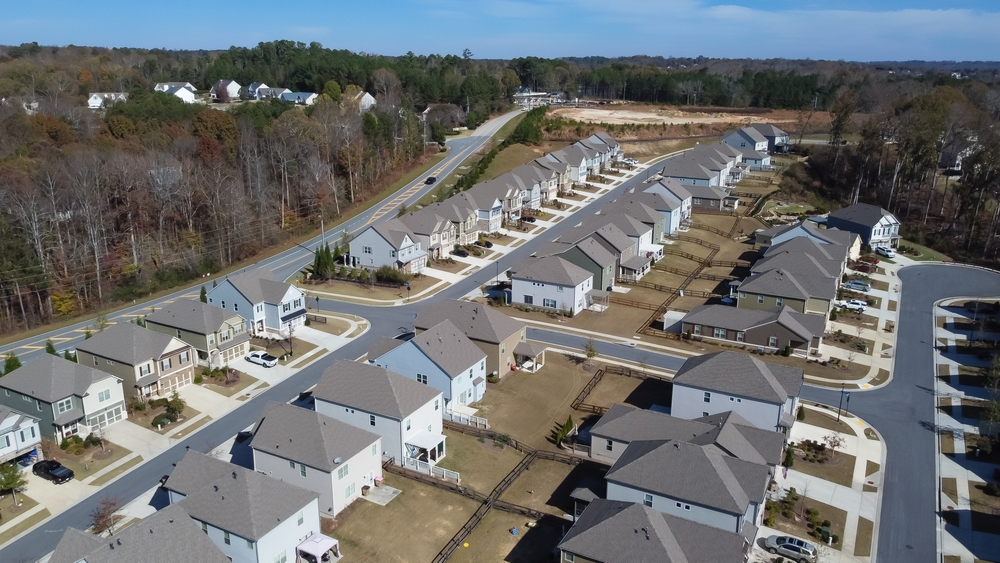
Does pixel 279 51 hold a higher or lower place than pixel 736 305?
higher

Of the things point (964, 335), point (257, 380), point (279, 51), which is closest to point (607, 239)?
point (964, 335)

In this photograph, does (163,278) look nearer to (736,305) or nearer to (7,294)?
(7,294)

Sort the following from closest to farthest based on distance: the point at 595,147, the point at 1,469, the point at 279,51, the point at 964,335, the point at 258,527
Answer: the point at 258,527 < the point at 1,469 < the point at 964,335 < the point at 595,147 < the point at 279,51

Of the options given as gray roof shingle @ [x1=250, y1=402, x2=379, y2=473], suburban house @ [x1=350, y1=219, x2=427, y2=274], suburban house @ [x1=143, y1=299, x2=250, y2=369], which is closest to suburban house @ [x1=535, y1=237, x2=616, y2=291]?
suburban house @ [x1=350, y1=219, x2=427, y2=274]

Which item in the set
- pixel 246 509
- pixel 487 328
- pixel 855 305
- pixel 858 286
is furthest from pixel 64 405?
pixel 858 286

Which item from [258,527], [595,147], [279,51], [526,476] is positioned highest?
[279,51]

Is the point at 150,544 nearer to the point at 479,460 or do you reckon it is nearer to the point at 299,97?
the point at 479,460

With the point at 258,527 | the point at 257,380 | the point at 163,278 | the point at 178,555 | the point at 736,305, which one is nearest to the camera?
the point at 178,555
